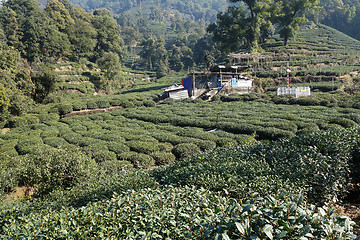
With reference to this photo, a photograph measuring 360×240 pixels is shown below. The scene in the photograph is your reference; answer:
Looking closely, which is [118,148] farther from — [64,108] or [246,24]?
[246,24]

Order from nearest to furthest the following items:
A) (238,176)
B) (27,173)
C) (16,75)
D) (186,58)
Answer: (238,176), (27,173), (16,75), (186,58)

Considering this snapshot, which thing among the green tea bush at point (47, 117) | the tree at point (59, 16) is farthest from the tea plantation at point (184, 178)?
the tree at point (59, 16)

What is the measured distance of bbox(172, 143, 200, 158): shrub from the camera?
1307cm

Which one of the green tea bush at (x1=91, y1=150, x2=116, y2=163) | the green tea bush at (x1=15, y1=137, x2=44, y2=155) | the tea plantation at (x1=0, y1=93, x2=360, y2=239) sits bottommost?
the green tea bush at (x1=91, y1=150, x2=116, y2=163)

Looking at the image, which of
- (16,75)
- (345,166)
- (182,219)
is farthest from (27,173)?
(16,75)

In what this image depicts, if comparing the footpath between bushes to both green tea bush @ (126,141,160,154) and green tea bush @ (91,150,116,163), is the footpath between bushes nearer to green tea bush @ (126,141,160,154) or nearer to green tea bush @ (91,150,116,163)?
green tea bush @ (126,141,160,154)

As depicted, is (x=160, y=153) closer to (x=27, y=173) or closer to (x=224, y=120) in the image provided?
(x=27, y=173)

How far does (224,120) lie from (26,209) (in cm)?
1580

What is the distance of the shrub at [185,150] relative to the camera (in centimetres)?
1307

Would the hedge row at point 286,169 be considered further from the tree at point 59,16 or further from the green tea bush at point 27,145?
the tree at point 59,16

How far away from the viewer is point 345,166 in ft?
21.7

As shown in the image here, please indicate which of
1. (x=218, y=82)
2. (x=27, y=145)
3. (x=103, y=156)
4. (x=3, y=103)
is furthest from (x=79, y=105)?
(x=218, y=82)

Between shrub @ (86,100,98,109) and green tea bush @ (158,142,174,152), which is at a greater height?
shrub @ (86,100,98,109)

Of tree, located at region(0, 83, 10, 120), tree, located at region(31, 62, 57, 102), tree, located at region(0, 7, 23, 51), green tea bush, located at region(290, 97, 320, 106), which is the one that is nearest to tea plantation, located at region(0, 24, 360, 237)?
green tea bush, located at region(290, 97, 320, 106)
